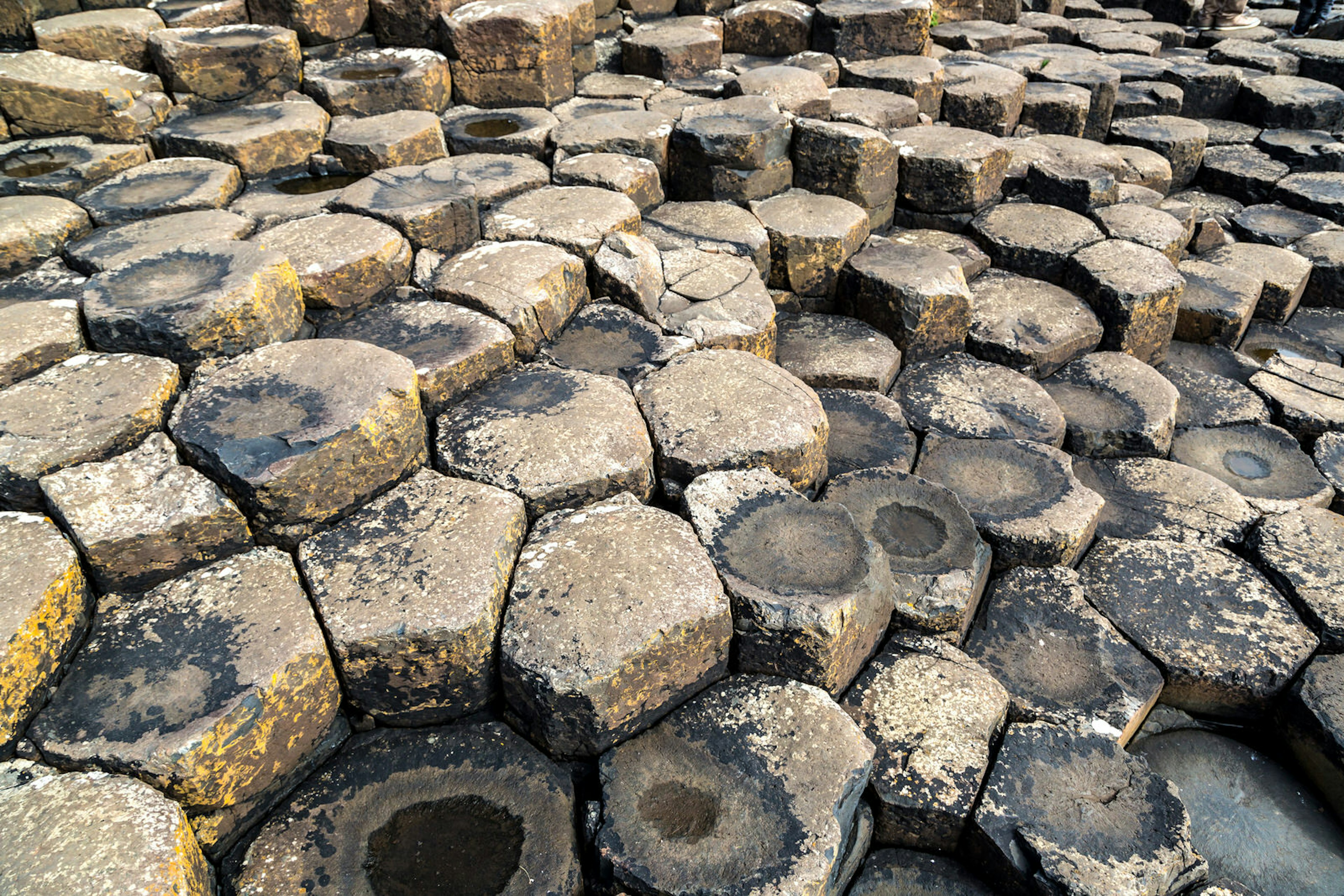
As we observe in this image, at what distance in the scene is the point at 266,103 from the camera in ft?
11.8

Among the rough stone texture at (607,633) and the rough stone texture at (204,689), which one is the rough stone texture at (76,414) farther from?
the rough stone texture at (607,633)

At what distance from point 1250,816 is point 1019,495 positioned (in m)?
1.09

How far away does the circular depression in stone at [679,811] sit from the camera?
1741 millimetres

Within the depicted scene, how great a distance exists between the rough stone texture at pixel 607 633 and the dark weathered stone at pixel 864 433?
3.11 ft

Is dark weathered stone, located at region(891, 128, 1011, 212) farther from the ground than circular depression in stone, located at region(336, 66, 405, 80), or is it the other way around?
circular depression in stone, located at region(336, 66, 405, 80)

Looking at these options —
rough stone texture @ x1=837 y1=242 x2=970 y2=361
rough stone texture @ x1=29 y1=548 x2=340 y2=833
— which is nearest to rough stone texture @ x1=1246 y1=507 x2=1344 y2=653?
rough stone texture @ x1=837 y1=242 x2=970 y2=361

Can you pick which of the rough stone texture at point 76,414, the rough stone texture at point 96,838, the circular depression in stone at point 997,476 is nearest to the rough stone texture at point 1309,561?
the circular depression in stone at point 997,476

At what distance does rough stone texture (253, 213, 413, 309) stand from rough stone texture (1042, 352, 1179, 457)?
2641mm

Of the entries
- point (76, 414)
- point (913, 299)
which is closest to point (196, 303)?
point (76, 414)

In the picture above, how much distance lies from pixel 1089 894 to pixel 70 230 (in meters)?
3.58

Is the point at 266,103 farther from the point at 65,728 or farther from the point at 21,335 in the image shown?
the point at 65,728

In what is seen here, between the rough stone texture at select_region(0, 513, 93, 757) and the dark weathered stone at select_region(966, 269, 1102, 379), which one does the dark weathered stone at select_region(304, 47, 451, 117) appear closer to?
the dark weathered stone at select_region(966, 269, 1102, 379)

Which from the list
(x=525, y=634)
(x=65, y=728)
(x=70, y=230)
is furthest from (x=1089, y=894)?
(x=70, y=230)

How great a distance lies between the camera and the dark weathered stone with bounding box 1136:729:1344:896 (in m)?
2.13
